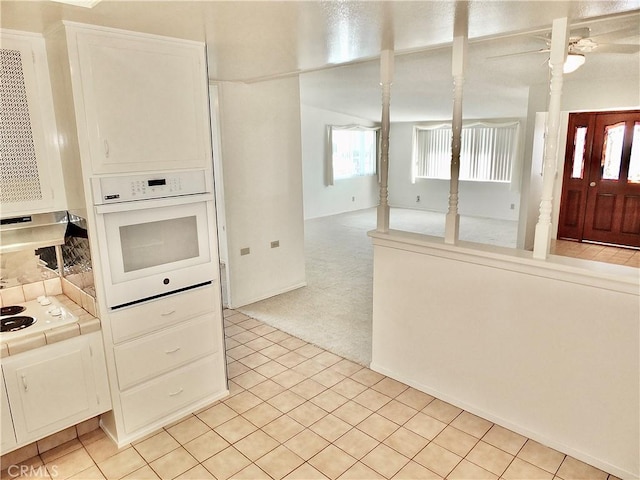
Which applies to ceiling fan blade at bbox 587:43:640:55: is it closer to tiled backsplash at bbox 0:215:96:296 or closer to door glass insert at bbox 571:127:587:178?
door glass insert at bbox 571:127:587:178

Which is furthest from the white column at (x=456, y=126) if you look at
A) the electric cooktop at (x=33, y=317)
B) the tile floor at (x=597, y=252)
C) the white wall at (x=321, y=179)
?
the white wall at (x=321, y=179)

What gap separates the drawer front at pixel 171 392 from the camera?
8.05 feet

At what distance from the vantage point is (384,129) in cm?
292

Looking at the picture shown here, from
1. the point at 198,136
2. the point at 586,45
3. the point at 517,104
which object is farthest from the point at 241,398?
the point at 517,104

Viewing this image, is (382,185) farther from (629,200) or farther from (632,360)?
(629,200)

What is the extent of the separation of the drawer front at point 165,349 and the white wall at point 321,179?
6.68 meters

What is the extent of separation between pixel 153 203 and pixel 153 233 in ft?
0.60

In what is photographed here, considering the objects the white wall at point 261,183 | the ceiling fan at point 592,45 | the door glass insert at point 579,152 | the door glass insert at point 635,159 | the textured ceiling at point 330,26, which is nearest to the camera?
the textured ceiling at point 330,26

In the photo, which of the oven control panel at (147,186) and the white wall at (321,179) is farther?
the white wall at (321,179)

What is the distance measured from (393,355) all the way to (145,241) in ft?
6.23

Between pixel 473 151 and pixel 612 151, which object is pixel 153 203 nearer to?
pixel 612 151

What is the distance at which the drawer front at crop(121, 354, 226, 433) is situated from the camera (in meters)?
2.45

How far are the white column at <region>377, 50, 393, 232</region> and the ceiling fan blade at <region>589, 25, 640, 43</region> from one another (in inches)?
67.4

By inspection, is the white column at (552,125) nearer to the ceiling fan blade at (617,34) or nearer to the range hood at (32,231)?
the ceiling fan blade at (617,34)
